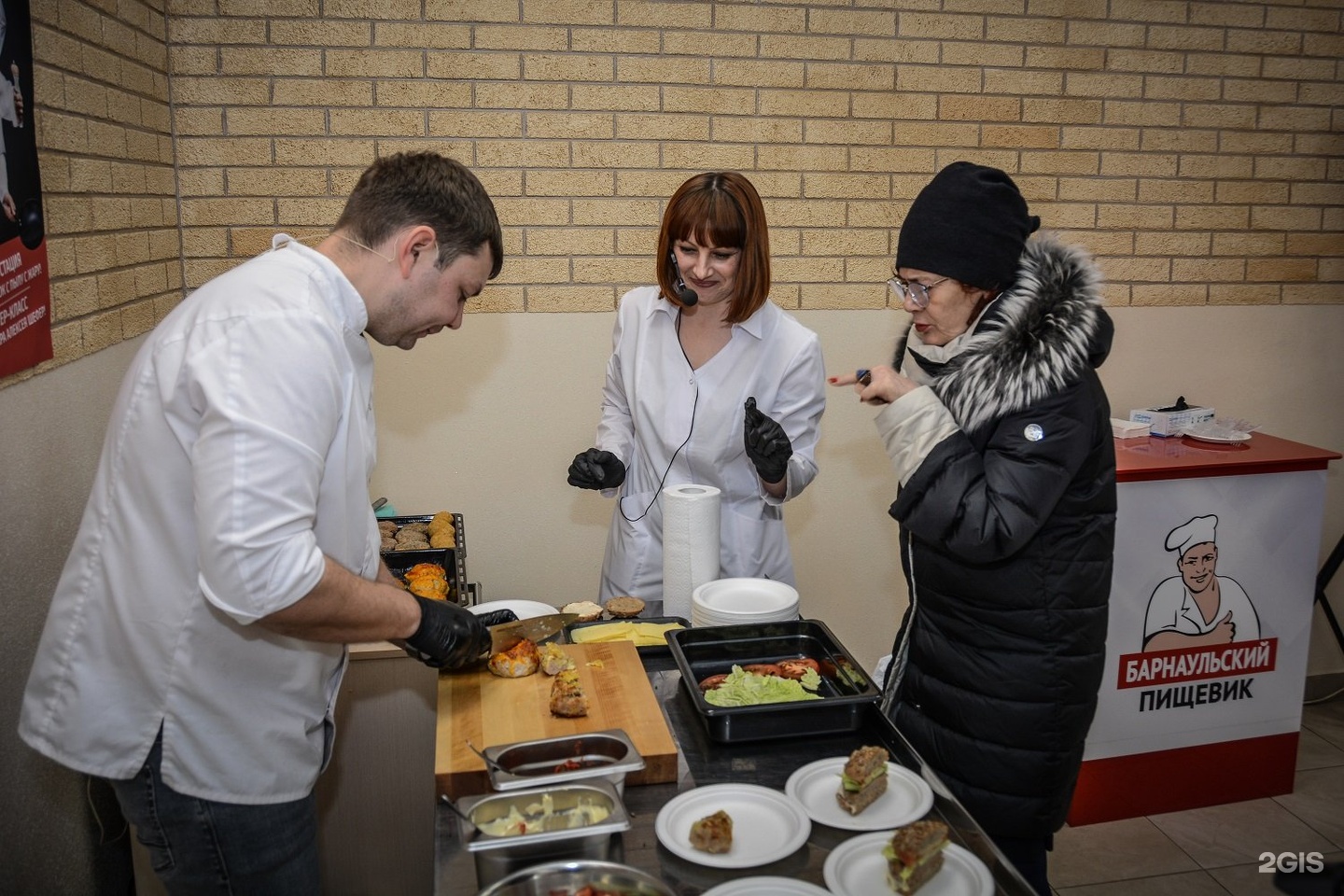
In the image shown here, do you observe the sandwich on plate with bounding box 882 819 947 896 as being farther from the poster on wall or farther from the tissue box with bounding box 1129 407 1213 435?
the tissue box with bounding box 1129 407 1213 435

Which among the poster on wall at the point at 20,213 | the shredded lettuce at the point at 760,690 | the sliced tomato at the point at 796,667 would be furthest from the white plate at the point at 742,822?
the poster on wall at the point at 20,213

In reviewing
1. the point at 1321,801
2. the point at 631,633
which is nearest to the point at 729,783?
the point at 631,633

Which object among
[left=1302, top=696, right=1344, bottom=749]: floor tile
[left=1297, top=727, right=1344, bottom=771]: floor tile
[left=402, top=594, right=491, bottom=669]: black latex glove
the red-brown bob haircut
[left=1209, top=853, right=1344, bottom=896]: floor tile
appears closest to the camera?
[left=402, top=594, right=491, bottom=669]: black latex glove

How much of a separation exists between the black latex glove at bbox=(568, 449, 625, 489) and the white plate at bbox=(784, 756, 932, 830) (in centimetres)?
129

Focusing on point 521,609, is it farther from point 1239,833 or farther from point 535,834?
point 1239,833

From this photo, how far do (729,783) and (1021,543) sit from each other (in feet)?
2.25

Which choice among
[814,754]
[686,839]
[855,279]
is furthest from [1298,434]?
[686,839]

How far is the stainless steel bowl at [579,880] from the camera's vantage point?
4.61ft

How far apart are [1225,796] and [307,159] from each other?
13.6 ft

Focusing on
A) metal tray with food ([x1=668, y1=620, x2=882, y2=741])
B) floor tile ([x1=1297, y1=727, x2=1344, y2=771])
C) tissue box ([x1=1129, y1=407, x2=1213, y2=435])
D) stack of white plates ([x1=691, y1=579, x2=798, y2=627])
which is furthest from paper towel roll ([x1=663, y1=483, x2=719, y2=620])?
floor tile ([x1=1297, y1=727, x2=1344, y2=771])

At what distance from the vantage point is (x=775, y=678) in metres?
2.01

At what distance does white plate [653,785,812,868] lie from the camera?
1.51 meters

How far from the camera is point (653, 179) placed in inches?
154

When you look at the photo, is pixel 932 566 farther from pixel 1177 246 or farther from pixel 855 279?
pixel 1177 246
